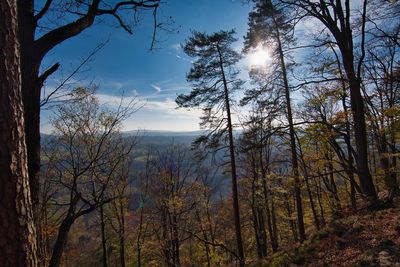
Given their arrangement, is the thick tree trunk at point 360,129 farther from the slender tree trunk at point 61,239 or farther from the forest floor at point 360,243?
the slender tree trunk at point 61,239

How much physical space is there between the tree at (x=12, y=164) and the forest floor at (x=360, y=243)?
5730 millimetres

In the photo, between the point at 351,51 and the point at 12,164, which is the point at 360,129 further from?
the point at 12,164

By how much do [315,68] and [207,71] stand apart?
567 cm

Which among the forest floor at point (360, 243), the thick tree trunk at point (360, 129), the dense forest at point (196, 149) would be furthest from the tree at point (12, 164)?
the thick tree trunk at point (360, 129)

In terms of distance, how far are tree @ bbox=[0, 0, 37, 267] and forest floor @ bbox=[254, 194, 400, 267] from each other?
226 inches

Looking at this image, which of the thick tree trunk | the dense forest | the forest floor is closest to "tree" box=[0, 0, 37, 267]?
the dense forest

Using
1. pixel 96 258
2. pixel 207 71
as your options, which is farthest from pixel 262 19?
pixel 96 258

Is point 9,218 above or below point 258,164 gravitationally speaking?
above

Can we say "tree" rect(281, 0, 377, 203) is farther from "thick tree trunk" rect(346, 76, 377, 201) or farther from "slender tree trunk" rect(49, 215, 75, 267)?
"slender tree trunk" rect(49, 215, 75, 267)

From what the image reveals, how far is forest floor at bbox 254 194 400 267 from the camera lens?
5547 millimetres

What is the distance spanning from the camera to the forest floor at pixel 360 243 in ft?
18.2

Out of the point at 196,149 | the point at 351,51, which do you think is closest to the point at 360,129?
the point at 351,51

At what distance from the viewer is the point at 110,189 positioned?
15086mm

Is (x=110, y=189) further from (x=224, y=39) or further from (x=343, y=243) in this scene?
(x=343, y=243)
